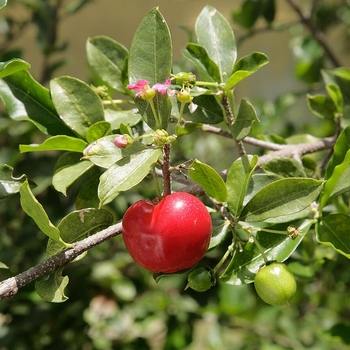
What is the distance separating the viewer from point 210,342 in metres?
1.32

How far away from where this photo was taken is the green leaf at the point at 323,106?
85cm

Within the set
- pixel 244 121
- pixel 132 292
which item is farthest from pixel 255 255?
pixel 132 292

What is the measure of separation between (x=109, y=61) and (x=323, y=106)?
38 centimetres

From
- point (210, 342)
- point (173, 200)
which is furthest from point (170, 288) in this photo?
point (173, 200)

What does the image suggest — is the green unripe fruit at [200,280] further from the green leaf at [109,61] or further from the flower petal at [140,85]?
the green leaf at [109,61]

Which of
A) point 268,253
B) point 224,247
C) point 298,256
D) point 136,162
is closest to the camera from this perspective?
point 136,162

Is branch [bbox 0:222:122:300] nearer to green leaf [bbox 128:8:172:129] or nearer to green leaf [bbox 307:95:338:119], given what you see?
green leaf [bbox 128:8:172:129]

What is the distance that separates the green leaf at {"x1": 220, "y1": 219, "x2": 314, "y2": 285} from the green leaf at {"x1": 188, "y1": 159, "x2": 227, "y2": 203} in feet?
0.24

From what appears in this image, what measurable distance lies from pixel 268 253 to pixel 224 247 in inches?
16.4

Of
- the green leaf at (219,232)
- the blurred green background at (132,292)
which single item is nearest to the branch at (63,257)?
the green leaf at (219,232)

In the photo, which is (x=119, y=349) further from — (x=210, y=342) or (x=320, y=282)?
(x=320, y=282)

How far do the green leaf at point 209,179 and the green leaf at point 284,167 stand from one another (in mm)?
116

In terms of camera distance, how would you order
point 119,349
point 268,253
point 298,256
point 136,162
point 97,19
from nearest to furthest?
point 136,162 → point 268,253 → point 298,256 → point 119,349 → point 97,19

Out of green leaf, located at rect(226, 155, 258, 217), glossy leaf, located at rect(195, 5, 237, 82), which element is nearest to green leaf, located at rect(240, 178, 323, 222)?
green leaf, located at rect(226, 155, 258, 217)
